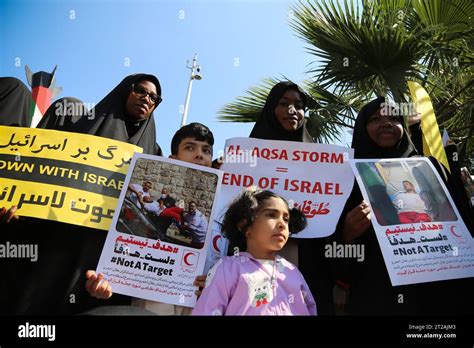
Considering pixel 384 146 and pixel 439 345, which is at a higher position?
pixel 384 146

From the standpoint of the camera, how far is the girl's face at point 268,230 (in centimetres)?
198

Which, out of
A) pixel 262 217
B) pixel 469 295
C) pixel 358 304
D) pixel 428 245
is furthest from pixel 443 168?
pixel 262 217

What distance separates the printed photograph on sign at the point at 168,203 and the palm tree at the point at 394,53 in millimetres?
2007

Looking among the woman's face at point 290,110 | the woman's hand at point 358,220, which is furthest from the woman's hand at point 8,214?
the woman's hand at point 358,220

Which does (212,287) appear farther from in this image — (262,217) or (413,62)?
(413,62)

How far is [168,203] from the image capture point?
7.07ft

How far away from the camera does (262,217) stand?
204 cm

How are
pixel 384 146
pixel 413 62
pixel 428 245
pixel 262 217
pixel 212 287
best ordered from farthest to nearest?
pixel 413 62 → pixel 384 146 → pixel 428 245 → pixel 262 217 → pixel 212 287

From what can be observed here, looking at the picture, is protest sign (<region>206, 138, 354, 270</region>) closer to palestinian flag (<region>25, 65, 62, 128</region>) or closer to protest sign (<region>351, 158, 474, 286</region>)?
protest sign (<region>351, 158, 474, 286</region>)

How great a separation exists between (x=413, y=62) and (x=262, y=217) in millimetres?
2477

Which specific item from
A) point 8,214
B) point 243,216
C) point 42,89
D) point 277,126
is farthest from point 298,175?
point 42,89

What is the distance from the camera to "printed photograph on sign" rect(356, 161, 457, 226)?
2.21 m

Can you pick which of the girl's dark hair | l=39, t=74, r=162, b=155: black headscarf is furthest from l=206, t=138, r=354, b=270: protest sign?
l=39, t=74, r=162, b=155: black headscarf

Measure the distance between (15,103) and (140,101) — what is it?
32.1 inches
